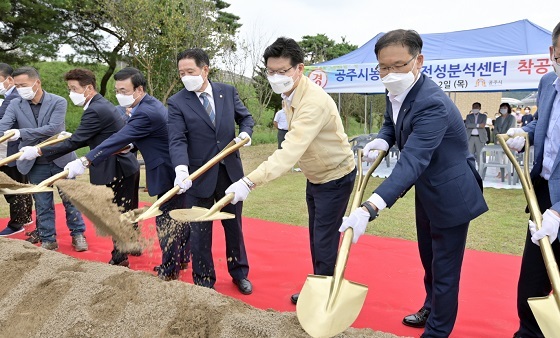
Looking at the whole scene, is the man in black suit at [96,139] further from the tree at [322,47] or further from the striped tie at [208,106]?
the tree at [322,47]

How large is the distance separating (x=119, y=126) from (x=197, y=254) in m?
1.26

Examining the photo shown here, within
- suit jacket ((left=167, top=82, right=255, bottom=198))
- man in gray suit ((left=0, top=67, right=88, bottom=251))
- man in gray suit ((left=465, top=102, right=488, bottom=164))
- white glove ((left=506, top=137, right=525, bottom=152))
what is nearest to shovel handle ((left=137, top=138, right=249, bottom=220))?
suit jacket ((left=167, top=82, right=255, bottom=198))

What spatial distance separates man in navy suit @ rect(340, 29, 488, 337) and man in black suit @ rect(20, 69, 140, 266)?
2.17m

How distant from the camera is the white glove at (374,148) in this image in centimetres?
226

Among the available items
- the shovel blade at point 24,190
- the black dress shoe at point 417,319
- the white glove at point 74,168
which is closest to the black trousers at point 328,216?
the black dress shoe at point 417,319

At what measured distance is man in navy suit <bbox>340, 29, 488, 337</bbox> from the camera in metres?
1.78

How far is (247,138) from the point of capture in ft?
8.98

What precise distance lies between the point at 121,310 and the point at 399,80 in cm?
171

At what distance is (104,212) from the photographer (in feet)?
8.91

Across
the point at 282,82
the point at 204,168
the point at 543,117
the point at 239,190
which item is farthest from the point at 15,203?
the point at 543,117

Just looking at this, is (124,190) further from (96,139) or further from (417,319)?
(417,319)

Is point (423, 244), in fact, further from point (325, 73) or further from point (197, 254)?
point (325, 73)

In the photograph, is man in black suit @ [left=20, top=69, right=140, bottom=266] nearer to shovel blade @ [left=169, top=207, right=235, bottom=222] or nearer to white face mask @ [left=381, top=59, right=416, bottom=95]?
shovel blade @ [left=169, top=207, right=235, bottom=222]

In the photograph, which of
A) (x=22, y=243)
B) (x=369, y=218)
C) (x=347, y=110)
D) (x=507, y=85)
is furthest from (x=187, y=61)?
(x=347, y=110)
